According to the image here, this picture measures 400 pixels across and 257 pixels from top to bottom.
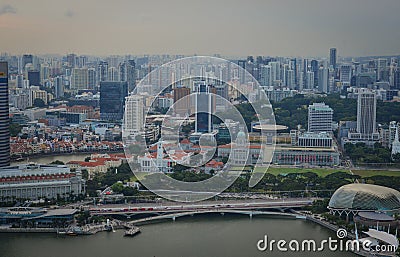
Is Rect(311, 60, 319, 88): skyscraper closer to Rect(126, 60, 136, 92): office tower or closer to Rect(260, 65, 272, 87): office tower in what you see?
Rect(260, 65, 272, 87): office tower

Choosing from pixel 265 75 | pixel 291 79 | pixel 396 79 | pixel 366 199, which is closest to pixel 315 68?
pixel 291 79

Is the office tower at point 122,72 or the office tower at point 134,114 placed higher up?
the office tower at point 122,72

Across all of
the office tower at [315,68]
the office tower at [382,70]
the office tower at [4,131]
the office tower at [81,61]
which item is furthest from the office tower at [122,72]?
the office tower at [4,131]

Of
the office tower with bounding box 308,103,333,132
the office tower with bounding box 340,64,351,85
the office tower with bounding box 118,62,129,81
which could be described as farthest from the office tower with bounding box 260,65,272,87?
the office tower with bounding box 308,103,333,132

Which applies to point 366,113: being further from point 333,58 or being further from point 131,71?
point 131,71

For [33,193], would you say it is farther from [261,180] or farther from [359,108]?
[359,108]

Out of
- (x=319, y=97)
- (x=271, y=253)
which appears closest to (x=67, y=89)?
(x=319, y=97)

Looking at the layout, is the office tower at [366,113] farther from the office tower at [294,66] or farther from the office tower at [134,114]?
the office tower at [294,66]
